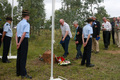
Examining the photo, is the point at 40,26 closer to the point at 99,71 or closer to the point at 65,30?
the point at 65,30

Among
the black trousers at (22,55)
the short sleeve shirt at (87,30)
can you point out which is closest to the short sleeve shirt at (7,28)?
the black trousers at (22,55)

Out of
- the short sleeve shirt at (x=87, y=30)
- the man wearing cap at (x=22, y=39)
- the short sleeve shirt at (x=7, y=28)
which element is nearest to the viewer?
the man wearing cap at (x=22, y=39)

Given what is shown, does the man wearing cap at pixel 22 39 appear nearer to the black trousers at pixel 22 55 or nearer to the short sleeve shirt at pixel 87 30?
the black trousers at pixel 22 55

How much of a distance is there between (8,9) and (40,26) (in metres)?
3.07

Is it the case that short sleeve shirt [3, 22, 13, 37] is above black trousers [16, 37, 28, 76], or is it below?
above

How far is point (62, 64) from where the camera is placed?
5.27m

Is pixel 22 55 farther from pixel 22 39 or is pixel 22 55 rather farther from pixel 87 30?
pixel 87 30

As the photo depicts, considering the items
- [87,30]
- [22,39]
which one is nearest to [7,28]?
[22,39]

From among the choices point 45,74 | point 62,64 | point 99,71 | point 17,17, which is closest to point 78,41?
point 62,64

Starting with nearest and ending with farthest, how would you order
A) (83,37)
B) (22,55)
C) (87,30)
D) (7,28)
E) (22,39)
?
(22,39) → (22,55) → (87,30) → (83,37) → (7,28)

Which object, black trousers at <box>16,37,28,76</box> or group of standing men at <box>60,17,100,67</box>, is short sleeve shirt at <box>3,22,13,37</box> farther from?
group of standing men at <box>60,17,100,67</box>

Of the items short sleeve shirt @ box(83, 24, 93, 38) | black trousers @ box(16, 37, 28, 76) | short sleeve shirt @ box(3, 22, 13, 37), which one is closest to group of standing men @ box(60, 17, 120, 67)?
short sleeve shirt @ box(83, 24, 93, 38)

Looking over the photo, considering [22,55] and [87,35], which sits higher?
[87,35]

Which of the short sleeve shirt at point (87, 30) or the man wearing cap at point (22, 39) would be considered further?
the short sleeve shirt at point (87, 30)
